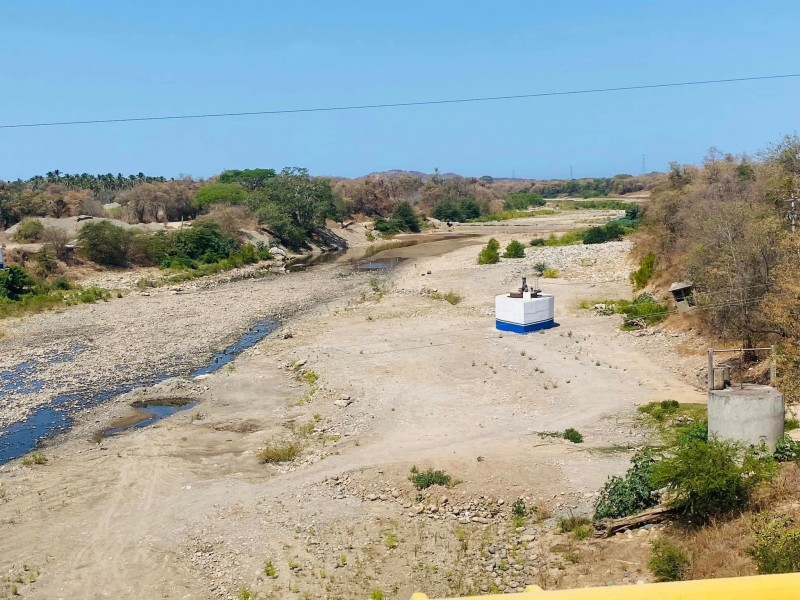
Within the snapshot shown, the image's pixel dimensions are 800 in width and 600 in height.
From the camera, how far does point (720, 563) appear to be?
1047cm

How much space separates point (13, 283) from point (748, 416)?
39.6m

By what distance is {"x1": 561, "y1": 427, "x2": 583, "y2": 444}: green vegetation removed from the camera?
17.5m

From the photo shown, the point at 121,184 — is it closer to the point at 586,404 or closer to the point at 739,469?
the point at 586,404

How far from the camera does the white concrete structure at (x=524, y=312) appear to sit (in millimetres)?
28656

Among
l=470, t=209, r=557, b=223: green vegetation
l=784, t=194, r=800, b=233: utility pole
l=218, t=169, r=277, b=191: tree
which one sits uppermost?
l=218, t=169, r=277, b=191: tree

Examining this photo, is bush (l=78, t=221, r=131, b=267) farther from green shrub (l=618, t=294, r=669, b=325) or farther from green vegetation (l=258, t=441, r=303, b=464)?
green vegetation (l=258, t=441, r=303, b=464)

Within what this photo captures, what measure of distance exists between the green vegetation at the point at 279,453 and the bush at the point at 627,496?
7.38 metres

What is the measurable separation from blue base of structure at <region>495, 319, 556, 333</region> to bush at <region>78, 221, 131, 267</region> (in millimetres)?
32528

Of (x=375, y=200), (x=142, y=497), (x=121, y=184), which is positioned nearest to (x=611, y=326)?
(x=142, y=497)

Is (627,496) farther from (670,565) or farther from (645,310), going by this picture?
(645,310)

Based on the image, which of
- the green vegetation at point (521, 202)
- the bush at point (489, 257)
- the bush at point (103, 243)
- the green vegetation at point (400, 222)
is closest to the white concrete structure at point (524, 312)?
the bush at point (489, 257)

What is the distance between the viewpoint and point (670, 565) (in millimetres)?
10758

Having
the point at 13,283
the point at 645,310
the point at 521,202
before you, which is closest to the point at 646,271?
the point at 645,310

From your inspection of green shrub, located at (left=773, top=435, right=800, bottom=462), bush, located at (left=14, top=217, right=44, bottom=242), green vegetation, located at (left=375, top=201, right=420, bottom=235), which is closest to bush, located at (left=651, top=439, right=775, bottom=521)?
green shrub, located at (left=773, top=435, right=800, bottom=462)
